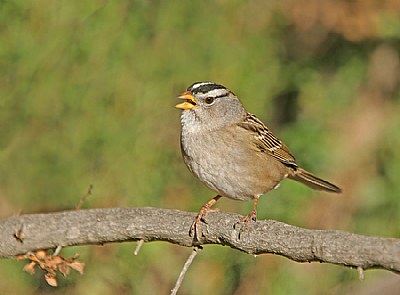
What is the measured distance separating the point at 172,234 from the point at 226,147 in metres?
0.98

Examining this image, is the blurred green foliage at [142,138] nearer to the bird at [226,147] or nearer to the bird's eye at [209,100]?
the bird at [226,147]

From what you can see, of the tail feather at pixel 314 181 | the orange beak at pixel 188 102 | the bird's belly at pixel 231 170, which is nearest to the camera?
the bird's belly at pixel 231 170

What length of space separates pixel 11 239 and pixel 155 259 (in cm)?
222

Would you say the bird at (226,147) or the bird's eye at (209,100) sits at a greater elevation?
the bird's eye at (209,100)

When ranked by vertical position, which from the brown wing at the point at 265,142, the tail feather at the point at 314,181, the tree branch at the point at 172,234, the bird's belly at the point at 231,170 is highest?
the brown wing at the point at 265,142

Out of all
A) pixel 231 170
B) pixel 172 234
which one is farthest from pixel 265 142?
pixel 172 234

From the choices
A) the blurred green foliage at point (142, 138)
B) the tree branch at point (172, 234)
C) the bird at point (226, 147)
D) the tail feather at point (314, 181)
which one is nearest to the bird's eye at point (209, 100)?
the bird at point (226, 147)

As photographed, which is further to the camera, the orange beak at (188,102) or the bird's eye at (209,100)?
the bird's eye at (209,100)

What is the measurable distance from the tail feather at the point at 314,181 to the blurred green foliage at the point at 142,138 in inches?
39.2

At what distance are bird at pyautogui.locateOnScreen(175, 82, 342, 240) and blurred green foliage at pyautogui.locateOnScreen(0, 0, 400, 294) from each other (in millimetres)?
1386

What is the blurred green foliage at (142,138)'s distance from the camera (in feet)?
21.7

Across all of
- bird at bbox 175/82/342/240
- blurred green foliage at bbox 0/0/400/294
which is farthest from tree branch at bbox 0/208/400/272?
blurred green foliage at bbox 0/0/400/294

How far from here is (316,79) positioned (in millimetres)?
8531

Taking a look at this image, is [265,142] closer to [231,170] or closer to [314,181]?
[314,181]
